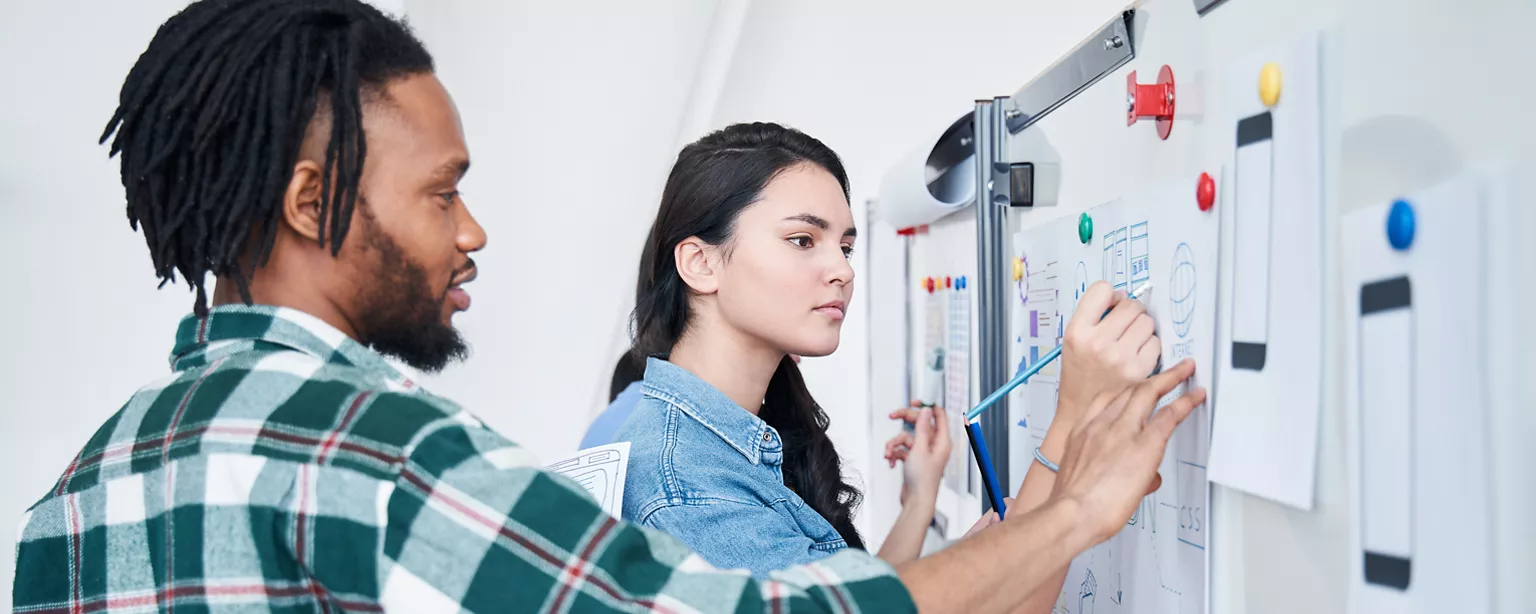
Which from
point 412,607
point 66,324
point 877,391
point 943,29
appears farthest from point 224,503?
point 943,29

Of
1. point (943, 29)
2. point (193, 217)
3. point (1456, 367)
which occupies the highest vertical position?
point (943, 29)

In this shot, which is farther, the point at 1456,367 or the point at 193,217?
the point at 193,217

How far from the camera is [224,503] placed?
0.64 m

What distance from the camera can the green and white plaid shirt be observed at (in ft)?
2.02

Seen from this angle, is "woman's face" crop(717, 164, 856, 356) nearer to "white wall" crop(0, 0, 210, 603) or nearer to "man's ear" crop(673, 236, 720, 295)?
"man's ear" crop(673, 236, 720, 295)

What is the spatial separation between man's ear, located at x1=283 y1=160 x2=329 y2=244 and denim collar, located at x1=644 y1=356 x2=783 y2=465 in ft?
1.69

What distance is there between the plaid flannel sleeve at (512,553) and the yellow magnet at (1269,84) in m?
0.54

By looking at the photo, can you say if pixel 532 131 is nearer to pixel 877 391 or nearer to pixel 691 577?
pixel 877 391

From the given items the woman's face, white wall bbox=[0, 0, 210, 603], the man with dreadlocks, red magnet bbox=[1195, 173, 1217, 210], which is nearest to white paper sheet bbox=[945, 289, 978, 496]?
the woman's face

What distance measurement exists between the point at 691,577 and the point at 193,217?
45cm

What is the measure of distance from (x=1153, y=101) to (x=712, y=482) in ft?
1.89

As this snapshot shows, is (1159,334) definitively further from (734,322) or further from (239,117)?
(239,117)

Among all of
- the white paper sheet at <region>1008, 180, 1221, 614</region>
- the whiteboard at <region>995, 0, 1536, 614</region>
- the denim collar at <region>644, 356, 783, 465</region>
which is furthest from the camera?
the denim collar at <region>644, 356, 783, 465</region>

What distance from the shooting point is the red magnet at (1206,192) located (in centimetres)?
93
